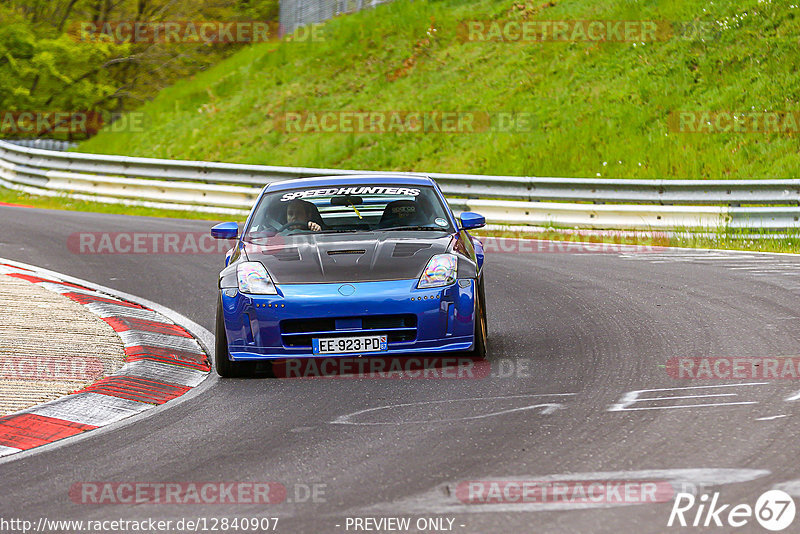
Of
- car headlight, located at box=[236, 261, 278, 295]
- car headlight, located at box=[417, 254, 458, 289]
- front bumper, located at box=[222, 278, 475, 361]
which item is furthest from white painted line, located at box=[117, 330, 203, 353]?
car headlight, located at box=[417, 254, 458, 289]

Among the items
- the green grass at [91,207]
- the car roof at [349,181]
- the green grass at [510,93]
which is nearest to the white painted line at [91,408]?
the car roof at [349,181]

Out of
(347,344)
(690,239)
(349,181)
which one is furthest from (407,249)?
(690,239)

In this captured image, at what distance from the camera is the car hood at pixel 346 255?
24.2 ft

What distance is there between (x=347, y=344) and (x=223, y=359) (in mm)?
922

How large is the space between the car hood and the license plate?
0.40 metres

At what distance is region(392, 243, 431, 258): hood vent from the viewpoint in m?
7.61

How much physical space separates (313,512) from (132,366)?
12.0ft

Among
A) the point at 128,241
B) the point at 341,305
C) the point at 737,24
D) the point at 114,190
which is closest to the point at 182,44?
the point at 114,190

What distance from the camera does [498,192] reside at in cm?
1838

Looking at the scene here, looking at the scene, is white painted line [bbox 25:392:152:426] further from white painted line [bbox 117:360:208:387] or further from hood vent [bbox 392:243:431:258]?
hood vent [bbox 392:243:431:258]

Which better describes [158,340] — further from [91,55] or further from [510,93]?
[91,55]

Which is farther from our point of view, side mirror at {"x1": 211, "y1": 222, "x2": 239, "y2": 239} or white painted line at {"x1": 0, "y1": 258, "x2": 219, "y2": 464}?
side mirror at {"x1": 211, "y1": 222, "x2": 239, "y2": 239}

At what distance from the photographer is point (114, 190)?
2277 centimetres

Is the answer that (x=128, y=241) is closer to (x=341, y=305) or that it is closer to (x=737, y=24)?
(x=341, y=305)
